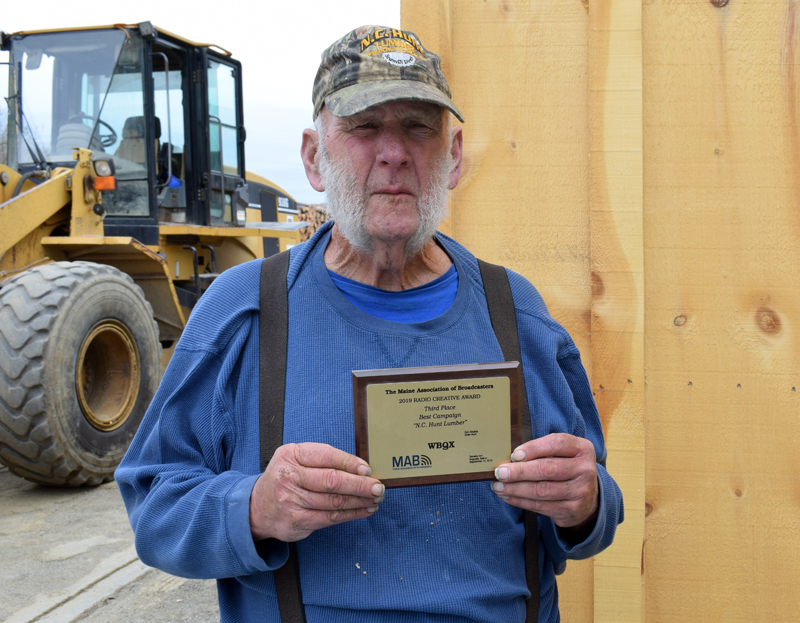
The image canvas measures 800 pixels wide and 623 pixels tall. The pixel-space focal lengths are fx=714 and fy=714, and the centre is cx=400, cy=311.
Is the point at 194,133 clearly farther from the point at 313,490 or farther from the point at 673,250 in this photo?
the point at 313,490

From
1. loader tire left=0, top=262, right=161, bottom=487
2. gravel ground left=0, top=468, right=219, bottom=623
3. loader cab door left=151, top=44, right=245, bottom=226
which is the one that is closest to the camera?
gravel ground left=0, top=468, right=219, bottom=623

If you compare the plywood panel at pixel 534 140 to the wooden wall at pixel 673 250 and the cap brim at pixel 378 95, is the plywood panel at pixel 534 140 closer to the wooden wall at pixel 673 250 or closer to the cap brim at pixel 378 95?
the wooden wall at pixel 673 250

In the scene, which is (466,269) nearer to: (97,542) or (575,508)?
(575,508)

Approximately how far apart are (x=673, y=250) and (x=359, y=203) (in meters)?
0.91

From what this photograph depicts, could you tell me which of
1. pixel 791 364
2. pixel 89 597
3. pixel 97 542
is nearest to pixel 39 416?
pixel 97 542

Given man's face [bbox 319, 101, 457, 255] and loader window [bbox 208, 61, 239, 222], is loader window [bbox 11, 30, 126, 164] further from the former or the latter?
man's face [bbox 319, 101, 457, 255]

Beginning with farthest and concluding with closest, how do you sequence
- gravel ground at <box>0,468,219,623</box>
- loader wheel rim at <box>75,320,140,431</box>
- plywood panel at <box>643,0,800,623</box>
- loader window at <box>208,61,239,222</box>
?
loader window at <box>208,61,239,222</box>, loader wheel rim at <box>75,320,140,431</box>, gravel ground at <box>0,468,219,623</box>, plywood panel at <box>643,0,800,623</box>

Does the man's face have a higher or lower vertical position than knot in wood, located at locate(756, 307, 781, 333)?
higher

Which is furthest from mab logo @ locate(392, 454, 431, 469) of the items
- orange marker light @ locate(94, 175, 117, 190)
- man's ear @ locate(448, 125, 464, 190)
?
orange marker light @ locate(94, 175, 117, 190)

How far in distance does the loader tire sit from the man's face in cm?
338

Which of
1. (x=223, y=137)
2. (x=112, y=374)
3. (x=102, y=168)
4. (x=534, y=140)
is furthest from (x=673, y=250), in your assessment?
(x=223, y=137)

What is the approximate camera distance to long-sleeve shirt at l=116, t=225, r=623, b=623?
133 cm

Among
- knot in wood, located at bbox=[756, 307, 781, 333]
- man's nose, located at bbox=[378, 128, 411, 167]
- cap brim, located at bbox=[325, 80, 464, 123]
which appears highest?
cap brim, located at bbox=[325, 80, 464, 123]

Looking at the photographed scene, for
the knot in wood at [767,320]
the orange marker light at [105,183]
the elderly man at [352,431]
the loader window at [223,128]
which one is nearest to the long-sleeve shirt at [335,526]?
the elderly man at [352,431]
